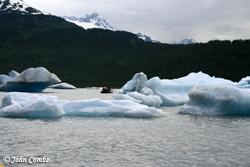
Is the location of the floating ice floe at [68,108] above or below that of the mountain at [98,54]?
below

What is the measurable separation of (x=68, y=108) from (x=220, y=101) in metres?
8.89

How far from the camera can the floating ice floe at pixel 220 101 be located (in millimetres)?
24984

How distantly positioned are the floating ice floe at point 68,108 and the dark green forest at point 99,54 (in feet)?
215

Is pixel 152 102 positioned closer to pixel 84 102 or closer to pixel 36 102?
pixel 84 102

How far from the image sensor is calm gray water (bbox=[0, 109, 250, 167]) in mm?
13180

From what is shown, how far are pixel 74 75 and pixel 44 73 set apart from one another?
6985 centimetres

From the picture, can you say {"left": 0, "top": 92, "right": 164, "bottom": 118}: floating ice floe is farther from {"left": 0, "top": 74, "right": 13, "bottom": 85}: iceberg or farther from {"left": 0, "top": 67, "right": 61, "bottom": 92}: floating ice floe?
{"left": 0, "top": 74, "right": 13, "bottom": 85}: iceberg

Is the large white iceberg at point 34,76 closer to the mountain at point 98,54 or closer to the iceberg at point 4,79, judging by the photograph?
the iceberg at point 4,79

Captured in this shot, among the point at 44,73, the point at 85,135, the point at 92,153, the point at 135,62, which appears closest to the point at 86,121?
the point at 85,135

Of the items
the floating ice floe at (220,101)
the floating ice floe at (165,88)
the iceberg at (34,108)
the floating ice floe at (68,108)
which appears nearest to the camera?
the iceberg at (34,108)

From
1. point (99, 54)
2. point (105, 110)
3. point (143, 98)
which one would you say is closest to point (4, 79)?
point (143, 98)

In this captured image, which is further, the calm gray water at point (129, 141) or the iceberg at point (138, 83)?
the iceberg at point (138, 83)

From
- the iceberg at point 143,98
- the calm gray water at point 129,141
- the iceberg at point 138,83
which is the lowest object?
the calm gray water at point 129,141

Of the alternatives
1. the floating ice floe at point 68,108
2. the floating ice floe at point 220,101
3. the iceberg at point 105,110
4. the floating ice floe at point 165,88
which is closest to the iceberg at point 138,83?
the floating ice floe at point 165,88
